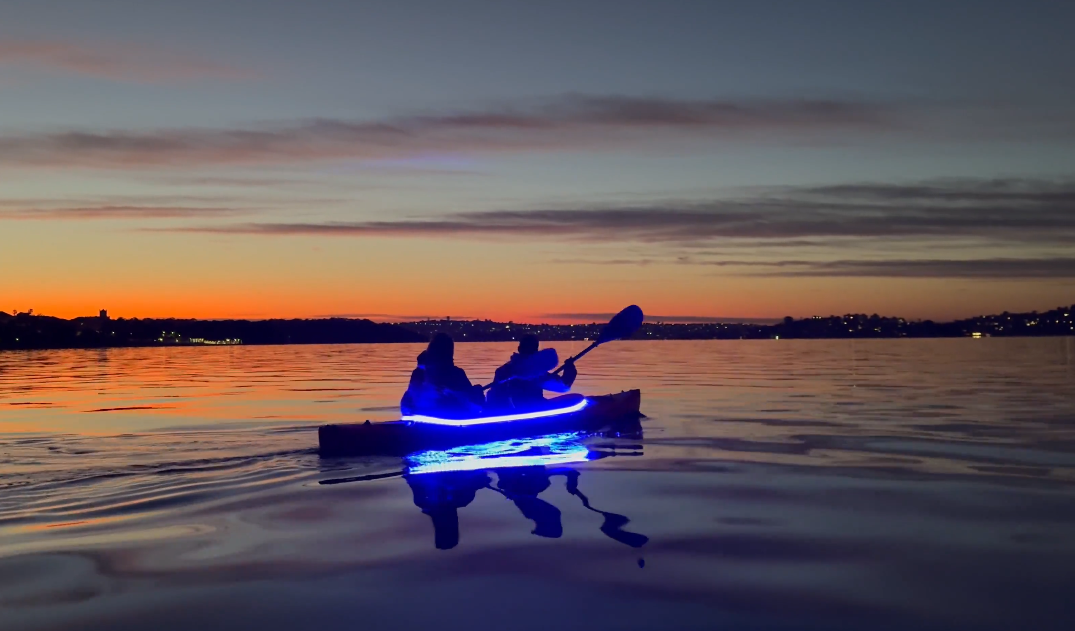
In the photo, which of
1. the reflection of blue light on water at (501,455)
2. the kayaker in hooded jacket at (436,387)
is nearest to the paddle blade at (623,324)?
the reflection of blue light on water at (501,455)

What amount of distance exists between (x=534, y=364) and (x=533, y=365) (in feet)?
0.09

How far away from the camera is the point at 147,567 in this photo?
7273 mm

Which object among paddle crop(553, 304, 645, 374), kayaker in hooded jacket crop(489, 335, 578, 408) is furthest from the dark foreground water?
paddle crop(553, 304, 645, 374)

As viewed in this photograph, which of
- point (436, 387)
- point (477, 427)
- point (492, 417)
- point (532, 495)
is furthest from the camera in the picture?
point (492, 417)

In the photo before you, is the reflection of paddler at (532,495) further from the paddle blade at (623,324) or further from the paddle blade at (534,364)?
the paddle blade at (623,324)

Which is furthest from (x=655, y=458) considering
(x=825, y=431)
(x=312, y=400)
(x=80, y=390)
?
(x=80, y=390)

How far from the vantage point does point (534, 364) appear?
55.9 feet

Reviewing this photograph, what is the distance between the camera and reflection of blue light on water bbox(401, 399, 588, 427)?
15.4 meters

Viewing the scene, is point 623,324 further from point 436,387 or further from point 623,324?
point 436,387

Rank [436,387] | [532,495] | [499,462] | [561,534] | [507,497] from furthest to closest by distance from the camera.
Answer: [436,387], [499,462], [532,495], [507,497], [561,534]

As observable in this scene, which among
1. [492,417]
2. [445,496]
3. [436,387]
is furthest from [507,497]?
[492,417]

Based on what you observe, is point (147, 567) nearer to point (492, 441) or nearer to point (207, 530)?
point (207, 530)

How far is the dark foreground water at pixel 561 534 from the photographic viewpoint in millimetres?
6191

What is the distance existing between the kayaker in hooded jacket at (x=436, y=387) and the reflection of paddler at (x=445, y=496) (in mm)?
2789
